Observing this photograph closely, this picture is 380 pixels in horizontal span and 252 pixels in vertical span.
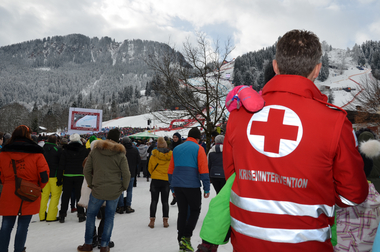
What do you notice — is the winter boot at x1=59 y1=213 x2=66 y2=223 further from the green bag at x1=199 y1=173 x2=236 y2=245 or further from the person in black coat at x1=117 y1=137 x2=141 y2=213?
the green bag at x1=199 y1=173 x2=236 y2=245

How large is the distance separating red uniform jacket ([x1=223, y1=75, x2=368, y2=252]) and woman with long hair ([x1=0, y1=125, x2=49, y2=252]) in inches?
133

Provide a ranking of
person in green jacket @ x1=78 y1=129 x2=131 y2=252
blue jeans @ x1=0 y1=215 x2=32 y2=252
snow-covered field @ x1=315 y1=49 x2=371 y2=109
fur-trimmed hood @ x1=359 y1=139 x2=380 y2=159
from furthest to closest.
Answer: snow-covered field @ x1=315 y1=49 x2=371 y2=109, person in green jacket @ x1=78 y1=129 x2=131 y2=252, blue jeans @ x1=0 y1=215 x2=32 y2=252, fur-trimmed hood @ x1=359 y1=139 x2=380 y2=159

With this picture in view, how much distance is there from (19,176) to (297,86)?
3.79 meters

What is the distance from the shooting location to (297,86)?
4.61ft

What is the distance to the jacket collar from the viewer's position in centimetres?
139

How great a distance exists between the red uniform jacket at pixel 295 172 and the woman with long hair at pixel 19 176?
11.1ft

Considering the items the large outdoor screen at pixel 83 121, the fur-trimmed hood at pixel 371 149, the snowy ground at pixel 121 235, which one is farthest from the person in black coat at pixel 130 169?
the large outdoor screen at pixel 83 121

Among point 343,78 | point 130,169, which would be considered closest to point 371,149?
point 130,169

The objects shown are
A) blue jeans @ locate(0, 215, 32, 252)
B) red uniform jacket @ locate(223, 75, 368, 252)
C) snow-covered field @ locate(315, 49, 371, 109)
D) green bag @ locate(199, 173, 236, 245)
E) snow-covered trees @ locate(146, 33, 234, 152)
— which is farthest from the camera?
snow-covered field @ locate(315, 49, 371, 109)

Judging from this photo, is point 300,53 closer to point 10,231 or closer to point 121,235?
point 10,231

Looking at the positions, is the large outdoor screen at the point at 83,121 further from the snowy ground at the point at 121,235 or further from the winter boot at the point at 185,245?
the winter boot at the point at 185,245

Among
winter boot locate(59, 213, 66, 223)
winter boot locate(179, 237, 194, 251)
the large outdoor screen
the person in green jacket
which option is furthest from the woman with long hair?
the large outdoor screen

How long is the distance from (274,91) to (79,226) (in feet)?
18.6

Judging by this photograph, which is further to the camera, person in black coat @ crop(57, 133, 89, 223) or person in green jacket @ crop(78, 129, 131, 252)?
person in black coat @ crop(57, 133, 89, 223)
